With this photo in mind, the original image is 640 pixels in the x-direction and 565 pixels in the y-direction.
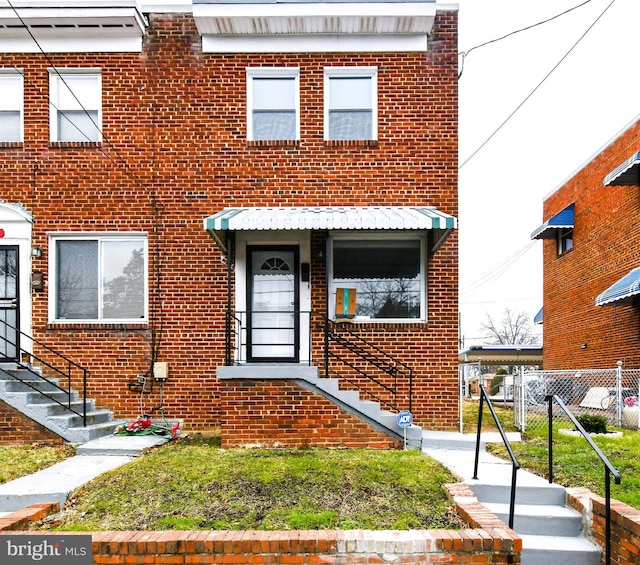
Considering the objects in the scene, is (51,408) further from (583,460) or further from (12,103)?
(583,460)

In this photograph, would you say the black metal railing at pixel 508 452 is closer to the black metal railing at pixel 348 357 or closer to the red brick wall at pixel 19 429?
the black metal railing at pixel 348 357

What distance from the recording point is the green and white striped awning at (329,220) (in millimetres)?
8281

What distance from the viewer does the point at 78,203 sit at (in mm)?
9852

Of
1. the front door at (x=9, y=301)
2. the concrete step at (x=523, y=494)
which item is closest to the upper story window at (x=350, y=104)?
the front door at (x=9, y=301)

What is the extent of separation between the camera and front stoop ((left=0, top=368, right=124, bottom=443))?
8.36 meters

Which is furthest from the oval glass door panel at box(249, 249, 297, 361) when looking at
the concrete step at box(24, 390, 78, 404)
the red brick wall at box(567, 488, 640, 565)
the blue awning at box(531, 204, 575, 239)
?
the blue awning at box(531, 204, 575, 239)

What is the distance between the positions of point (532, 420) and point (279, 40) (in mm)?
8466

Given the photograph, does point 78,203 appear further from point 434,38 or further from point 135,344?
point 434,38

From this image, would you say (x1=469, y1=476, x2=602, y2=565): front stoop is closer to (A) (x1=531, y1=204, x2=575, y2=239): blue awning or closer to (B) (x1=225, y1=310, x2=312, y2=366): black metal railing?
(B) (x1=225, y1=310, x2=312, y2=366): black metal railing

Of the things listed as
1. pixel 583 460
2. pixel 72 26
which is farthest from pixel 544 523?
pixel 72 26

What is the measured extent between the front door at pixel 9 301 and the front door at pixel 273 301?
3999 mm

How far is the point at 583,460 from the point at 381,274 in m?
4.17

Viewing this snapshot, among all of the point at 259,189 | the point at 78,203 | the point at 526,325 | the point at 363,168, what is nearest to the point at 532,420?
the point at 363,168

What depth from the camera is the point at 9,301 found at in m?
→ 9.80
